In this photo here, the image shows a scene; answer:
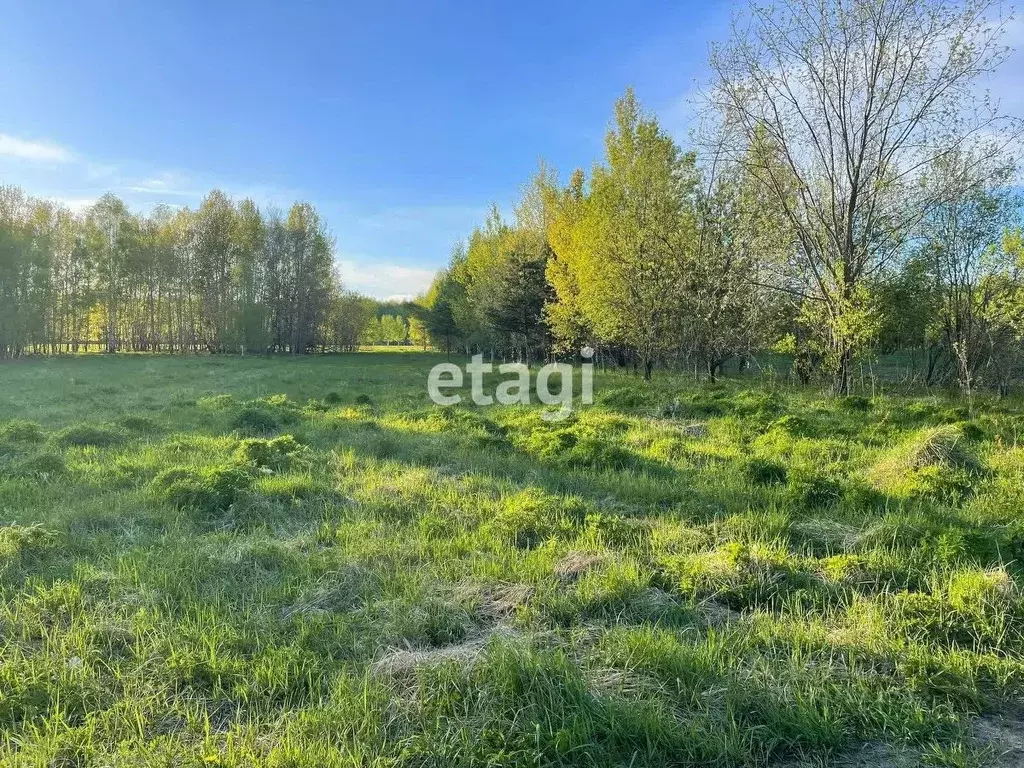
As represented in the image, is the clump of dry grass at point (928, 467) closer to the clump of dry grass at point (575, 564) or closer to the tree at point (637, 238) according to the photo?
the clump of dry grass at point (575, 564)

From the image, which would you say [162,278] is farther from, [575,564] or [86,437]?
[575,564]

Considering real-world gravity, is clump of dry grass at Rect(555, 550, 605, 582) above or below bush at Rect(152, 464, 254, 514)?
below

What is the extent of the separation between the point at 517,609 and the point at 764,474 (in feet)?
13.4

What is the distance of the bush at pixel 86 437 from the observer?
342 inches

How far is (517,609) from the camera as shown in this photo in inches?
143

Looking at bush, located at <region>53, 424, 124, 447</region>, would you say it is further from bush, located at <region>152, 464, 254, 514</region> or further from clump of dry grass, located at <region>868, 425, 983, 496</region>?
clump of dry grass, located at <region>868, 425, 983, 496</region>

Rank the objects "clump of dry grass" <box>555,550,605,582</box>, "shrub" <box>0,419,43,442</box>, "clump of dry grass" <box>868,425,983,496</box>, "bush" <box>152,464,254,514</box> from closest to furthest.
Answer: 1. "clump of dry grass" <box>555,550,605,582</box>
2. "bush" <box>152,464,254,514</box>
3. "clump of dry grass" <box>868,425,983,496</box>
4. "shrub" <box>0,419,43,442</box>

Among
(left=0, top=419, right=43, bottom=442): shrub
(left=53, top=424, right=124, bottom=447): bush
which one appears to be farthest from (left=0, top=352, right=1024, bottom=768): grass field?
(left=0, top=419, right=43, bottom=442): shrub

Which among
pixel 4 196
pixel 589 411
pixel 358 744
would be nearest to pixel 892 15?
pixel 589 411

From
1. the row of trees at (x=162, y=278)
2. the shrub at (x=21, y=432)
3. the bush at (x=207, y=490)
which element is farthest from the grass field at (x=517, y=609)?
the row of trees at (x=162, y=278)

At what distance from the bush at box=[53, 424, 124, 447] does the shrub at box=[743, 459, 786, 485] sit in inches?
377

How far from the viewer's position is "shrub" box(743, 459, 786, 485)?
6375mm

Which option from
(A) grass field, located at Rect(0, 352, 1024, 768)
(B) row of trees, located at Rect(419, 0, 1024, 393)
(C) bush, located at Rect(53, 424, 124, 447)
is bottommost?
(A) grass field, located at Rect(0, 352, 1024, 768)

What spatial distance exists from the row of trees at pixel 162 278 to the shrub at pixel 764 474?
43.7 meters
